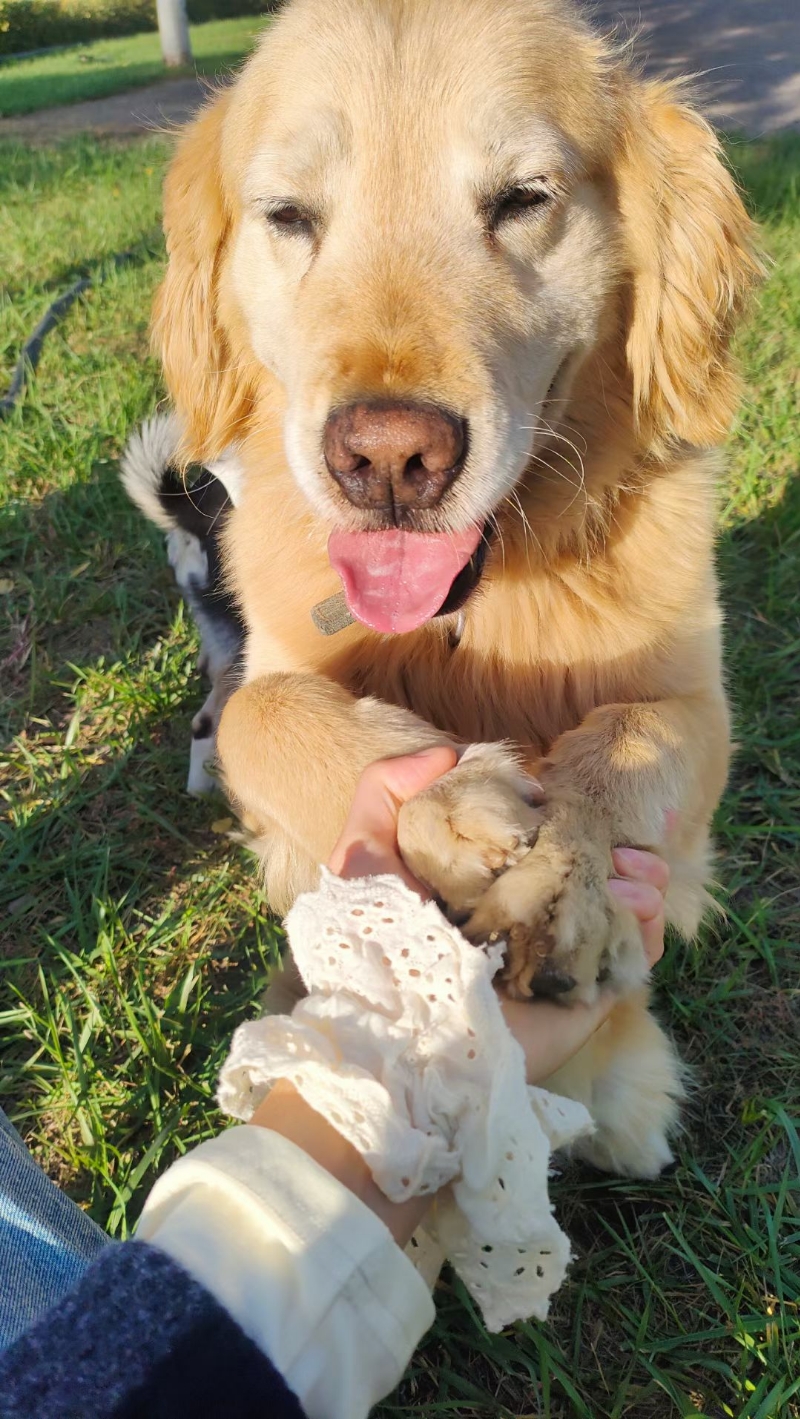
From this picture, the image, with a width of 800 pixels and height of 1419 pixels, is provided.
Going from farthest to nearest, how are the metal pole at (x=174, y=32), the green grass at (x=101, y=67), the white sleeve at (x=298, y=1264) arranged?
the metal pole at (x=174, y=32), the green grass at (x=101, y=67), the white sleeve at (x=298, y=1264)

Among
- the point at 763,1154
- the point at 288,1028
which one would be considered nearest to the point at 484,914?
the point at 288,1028

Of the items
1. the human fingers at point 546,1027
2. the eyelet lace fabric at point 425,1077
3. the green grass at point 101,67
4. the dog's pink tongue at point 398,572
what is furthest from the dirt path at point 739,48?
the eyelet lace fabric at point 425,1077

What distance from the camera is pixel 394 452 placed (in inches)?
64.4

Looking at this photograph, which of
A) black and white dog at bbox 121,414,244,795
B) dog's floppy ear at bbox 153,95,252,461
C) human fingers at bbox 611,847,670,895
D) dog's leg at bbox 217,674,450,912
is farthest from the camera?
black and white dog at bbox 121,414,244,795

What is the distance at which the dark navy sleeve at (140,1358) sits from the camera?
3.12ft

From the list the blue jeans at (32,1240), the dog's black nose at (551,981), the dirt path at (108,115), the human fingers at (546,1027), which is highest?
the dirt path at (108,115)

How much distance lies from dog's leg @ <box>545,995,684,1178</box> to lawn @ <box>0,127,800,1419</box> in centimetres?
6

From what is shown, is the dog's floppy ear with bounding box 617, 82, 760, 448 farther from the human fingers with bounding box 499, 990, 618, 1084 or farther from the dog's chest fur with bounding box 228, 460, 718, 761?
the human fingers with bounding box 499, 990, 618, 1084

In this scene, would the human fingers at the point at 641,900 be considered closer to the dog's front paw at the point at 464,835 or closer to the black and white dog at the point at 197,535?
the dog's front paw at the point at 464,835

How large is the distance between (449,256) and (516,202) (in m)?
A: 0.23

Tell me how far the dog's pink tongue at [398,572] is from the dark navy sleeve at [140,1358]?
1.19 metres

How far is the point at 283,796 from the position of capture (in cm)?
191

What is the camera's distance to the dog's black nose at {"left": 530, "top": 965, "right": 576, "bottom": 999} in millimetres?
1358

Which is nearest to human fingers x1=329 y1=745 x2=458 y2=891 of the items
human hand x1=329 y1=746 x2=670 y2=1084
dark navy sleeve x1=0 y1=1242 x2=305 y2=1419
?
human hand x1=329 y1=746 x2=670 y2=1084
